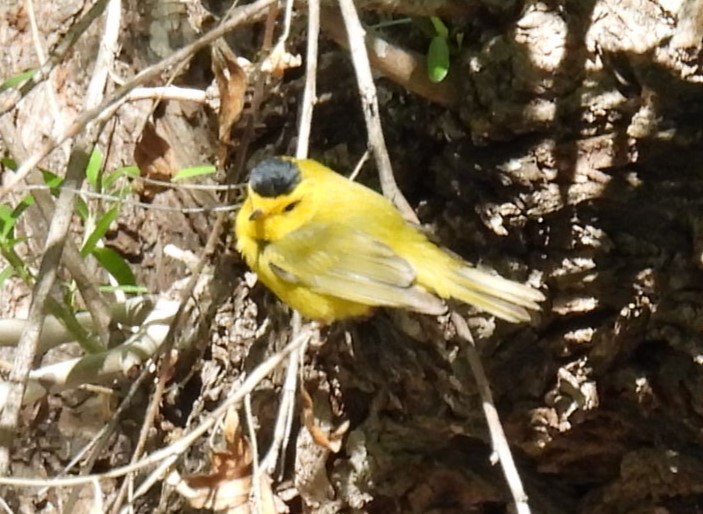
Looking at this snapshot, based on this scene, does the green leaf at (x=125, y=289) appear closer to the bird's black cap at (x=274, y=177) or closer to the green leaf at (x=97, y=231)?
the green leaf at (x=97, y=231)

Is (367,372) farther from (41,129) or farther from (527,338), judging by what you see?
(41,129)

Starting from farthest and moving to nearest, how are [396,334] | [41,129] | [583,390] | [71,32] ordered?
[41,129] → [396,334] → [583,390] → [71,32]

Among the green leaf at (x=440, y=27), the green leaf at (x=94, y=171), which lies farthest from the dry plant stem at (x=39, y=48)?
the green leaf at (x=440, y=27)

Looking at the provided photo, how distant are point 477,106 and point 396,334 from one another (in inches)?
20.8

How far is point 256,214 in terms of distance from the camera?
85.7 inches

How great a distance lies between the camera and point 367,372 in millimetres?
2258

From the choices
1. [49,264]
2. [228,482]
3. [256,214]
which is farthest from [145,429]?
[256,214]

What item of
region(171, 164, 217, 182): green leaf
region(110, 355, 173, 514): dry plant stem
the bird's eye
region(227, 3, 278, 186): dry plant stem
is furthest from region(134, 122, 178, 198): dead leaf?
region(110, 355, 173, 514): dry plant stem

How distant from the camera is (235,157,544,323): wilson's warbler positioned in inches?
80.7

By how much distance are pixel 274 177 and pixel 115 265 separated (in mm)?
493

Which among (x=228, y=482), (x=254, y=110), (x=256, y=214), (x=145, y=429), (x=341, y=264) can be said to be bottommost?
(x=228, y=482)

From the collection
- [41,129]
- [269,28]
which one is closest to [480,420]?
[269,28]

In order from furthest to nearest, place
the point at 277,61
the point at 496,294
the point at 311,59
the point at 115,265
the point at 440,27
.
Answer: the point at 115,265, the point at 440,27, the point at 496,294, the point at 277,61, the point at 311,59

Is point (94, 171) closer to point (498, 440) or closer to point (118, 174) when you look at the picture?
point (118, 174)
